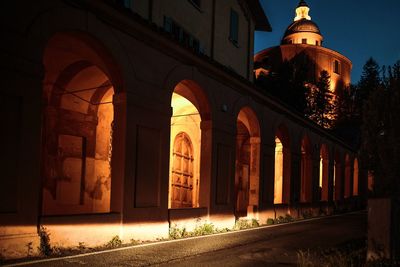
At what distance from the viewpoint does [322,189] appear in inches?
1214

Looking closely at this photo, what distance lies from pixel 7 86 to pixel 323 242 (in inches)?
338

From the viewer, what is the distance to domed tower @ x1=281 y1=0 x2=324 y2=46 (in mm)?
71750

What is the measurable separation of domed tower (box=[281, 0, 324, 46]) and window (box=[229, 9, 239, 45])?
5040cm

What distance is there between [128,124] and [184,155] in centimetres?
889

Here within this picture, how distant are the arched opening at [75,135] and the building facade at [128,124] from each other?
33 mm

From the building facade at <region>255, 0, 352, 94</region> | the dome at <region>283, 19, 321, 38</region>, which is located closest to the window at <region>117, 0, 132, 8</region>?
the building facade at <region>255, 0, 352, 94</region>

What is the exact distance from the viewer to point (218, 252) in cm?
1023

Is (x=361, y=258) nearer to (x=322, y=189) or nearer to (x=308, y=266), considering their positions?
(x=308, y=266)

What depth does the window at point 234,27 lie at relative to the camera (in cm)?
2330

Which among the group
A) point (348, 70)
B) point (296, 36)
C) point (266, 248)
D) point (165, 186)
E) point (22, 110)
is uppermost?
point (296, 36)

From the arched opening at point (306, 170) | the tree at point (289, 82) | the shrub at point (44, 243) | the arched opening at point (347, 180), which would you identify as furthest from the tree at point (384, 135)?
the tree at point (289, 82)

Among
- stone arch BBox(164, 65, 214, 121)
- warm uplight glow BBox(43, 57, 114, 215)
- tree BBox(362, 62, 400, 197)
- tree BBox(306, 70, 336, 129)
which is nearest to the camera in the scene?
tree BBox(362, 62, 400, 197)

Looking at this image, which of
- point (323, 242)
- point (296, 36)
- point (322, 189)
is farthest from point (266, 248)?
point (296, 36)

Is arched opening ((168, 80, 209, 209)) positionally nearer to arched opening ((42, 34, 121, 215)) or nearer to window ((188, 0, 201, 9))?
arched opening ((42, 34, 121, 215))
